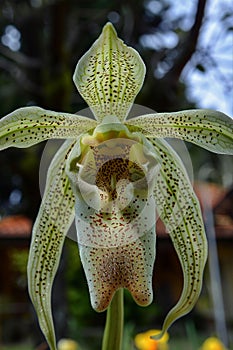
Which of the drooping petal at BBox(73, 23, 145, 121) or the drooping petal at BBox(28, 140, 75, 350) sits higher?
the drooping petal at BBox(73, 23, 145, 121)

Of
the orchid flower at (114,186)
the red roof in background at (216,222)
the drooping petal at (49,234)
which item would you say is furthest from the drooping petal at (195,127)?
the red roof in background at (216,222)

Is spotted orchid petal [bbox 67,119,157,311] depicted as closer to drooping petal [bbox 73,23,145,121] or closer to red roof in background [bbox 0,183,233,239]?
drooping petal [bbox 73,23,145,121]

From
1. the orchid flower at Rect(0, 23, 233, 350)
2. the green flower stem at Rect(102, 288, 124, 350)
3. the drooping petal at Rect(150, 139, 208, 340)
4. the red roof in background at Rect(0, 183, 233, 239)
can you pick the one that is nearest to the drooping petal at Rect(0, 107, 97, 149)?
the orchid flower at Rect(0, 23, 233, 350)

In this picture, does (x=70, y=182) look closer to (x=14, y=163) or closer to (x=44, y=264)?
(x=44, y=264)

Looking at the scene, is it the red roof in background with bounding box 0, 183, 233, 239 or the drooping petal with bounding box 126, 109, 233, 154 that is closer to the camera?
the drooping petal with bounding box 126, 109, 233, 154

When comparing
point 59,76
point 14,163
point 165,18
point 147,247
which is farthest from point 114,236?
point 165,18

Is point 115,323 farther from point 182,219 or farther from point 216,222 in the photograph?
point 216,222

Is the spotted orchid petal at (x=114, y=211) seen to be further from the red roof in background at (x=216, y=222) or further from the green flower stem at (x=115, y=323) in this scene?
the red roof in background at (x=216, y=222)
